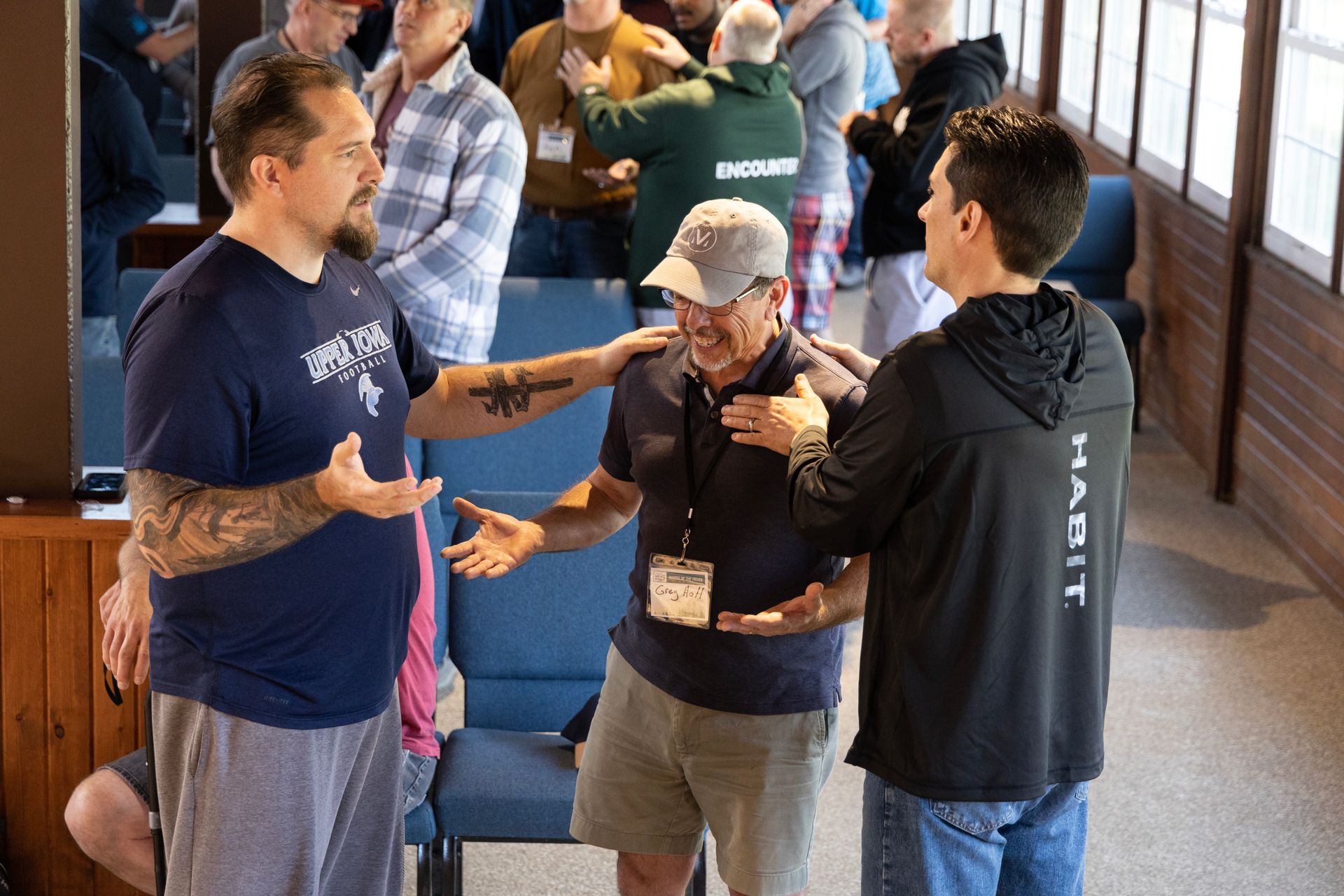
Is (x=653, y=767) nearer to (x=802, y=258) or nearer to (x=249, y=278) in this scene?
→ (x=249, y=278)

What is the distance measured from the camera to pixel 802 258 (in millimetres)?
6078

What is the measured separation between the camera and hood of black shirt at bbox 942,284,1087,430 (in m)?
1.94

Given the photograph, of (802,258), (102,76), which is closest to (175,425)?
(102,76)

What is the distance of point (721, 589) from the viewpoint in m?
2.38

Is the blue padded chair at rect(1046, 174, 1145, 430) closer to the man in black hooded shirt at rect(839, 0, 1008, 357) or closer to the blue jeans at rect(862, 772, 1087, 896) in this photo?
the man in black hooded shirt at rect(839, 0, 1008, 357)

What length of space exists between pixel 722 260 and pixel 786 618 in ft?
1.90

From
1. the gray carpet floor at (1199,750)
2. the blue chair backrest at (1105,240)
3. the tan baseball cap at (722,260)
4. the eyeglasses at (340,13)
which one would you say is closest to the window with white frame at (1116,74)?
the blue chair backrest at (1105,240)

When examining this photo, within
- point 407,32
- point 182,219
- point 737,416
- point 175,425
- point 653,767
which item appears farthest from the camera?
point 182,219

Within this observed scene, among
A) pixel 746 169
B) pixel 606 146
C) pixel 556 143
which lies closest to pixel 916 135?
pixel 746 169

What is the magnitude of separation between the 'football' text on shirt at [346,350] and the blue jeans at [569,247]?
3.30 m

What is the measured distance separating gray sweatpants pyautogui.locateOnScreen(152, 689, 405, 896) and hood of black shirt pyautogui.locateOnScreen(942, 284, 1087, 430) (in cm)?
114

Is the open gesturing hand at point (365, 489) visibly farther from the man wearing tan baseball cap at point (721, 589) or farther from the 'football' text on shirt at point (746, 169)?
the 'football' text on shirt at point (746, 169)

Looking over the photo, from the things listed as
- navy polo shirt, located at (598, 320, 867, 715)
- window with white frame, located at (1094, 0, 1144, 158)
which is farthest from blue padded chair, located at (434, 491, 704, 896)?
window with white frame, located at (1094, 0, 1144, 158)

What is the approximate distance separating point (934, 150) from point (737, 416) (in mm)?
3197
